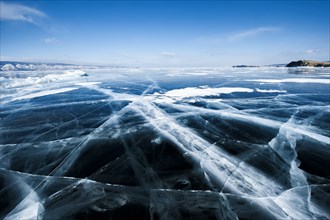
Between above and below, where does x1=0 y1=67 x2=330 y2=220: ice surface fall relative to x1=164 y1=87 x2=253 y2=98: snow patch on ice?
below

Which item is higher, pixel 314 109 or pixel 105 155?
pixel 314 109

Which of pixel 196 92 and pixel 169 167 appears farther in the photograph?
pixel 196 92

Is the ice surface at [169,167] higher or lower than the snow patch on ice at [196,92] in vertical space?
lower

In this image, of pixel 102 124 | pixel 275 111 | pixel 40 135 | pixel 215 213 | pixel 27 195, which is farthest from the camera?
pixel 275 111

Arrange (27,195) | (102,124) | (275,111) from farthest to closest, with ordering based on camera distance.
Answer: (275,111) < (102,124) < (27,195)

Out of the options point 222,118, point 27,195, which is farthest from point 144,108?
point 27,195

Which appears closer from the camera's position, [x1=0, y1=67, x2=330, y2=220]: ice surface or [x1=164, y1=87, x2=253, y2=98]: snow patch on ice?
[x1=0, y1=67, x2=330, y2=220]: ice surface

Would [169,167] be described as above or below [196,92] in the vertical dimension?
below

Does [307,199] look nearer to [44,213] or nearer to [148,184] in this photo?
[148,184]

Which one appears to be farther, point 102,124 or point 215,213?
point 102,124

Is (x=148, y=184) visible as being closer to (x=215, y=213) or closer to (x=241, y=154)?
(x=215, y=213)

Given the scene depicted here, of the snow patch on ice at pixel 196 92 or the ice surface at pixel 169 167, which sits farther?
the snow patch on ice at pixel 196 92
